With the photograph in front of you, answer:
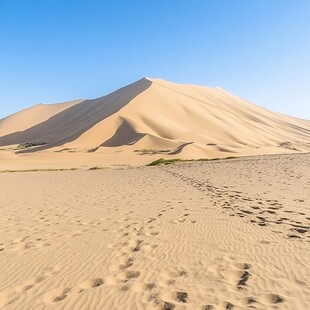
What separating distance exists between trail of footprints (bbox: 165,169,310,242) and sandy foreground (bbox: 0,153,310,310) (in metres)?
0.02

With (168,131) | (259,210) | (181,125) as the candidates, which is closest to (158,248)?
(259,210)

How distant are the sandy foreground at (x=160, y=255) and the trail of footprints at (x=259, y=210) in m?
0.02

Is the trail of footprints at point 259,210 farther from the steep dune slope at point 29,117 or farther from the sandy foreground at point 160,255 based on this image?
the steep dune slope at point 29,117

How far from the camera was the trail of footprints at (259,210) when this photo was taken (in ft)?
22.1

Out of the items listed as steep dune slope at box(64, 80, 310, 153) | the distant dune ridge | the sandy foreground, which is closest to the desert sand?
the sandy foreground

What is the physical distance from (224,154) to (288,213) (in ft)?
121

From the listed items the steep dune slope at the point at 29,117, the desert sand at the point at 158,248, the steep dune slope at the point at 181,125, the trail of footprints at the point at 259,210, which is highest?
the steep dune slope at the point at 29,117

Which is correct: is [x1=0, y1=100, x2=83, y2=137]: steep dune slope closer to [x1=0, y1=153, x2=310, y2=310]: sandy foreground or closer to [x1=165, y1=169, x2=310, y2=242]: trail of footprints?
[x1=165, y1=169, x2=310, y2=242]: trail of footprints

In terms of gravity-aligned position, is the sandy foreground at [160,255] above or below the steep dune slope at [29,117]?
below

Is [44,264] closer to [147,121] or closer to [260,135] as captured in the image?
[147,121]

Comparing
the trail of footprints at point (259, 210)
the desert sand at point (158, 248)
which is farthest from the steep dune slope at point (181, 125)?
the desert sand at point (158, 248)

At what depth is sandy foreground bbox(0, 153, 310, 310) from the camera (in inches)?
158

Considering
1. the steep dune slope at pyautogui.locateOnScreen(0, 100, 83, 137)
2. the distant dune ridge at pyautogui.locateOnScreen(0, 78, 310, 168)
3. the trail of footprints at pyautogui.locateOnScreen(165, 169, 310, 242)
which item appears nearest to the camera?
the trail of footprints at pyautogui.locateOnScreen(165, 169, 310, 242)

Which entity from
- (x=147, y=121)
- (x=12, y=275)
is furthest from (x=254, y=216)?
(x=147, y=121)
